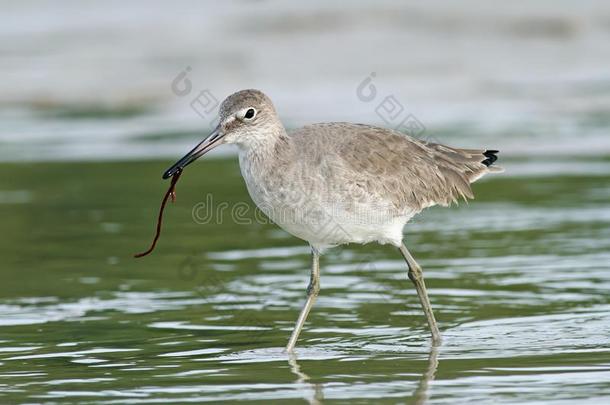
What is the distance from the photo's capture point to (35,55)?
85.0 feet

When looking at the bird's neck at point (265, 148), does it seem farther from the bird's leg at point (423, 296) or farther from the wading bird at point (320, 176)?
the bird's leg at point (423, 296)

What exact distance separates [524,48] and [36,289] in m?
14.7

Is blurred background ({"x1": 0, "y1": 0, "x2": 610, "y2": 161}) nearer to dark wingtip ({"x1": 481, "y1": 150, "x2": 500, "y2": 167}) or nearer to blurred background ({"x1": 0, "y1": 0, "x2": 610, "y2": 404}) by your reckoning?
blurred background ({"x1": 0, "y1": 0, "x2": 610, "y2": 404})

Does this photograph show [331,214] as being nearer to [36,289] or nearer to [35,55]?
[36,289]

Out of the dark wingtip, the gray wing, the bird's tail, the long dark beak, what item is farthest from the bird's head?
the dark wingtip

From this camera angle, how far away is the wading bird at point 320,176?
9.77 metres

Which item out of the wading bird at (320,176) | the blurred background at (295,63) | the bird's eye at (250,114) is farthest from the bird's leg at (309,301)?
the blurred background at (295,63)

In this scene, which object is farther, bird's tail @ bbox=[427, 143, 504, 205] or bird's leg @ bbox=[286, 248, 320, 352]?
bird's tail @ bbox=[427, 143, 504, 205]

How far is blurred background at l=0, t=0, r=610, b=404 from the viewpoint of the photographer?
895 centimetres

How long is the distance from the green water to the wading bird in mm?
528

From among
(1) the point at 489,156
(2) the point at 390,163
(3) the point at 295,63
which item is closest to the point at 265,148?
(2) the point at 390,163

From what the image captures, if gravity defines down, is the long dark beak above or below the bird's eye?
below

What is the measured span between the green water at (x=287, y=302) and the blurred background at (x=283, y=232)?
34 mm

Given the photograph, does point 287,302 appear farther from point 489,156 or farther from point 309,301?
point 489,156
